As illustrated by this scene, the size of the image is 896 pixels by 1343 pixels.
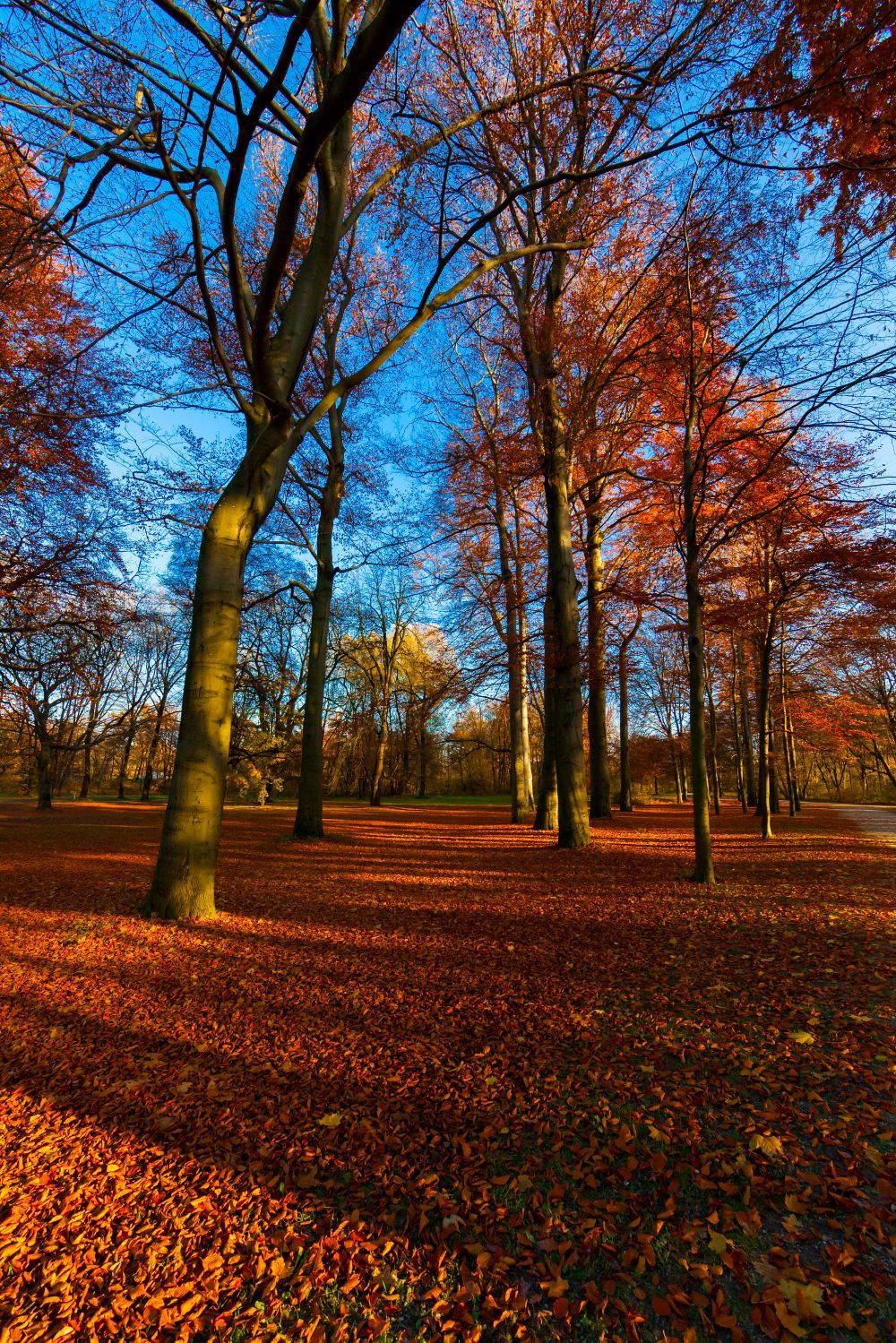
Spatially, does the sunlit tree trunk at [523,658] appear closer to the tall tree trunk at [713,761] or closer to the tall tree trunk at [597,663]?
the tall tree trunk at [597,663]

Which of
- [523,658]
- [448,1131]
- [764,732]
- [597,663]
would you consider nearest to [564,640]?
[523,658]

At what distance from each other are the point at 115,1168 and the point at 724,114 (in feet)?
23.8

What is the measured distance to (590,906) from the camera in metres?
5.79

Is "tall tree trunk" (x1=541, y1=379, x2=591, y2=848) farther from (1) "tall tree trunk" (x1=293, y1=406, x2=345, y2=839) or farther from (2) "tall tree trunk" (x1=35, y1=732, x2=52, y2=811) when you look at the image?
(2) "tall tree trunk" (x1=35, y1=732, x2=52, y2=811)

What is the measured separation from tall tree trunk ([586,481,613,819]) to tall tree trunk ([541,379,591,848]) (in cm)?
287

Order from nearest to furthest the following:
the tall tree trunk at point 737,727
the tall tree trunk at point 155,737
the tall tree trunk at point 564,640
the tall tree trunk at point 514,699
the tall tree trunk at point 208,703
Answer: the tall tree trunk at point 208,703
the tall tree trunk at point 564,640
the tall tree trunk at point 514,699
the tall tree trunk at point 737,727
the tall tree trunk at point 155,737

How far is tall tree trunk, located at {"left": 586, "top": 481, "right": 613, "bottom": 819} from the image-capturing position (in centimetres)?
1354

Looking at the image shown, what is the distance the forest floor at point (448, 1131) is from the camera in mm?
1644

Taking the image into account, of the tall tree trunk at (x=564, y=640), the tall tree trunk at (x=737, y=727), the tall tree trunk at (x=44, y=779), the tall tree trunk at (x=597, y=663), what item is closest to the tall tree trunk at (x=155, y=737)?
the tall tree trunk at (x=44, y=779)

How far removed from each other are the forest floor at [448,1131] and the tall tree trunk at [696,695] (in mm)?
1766

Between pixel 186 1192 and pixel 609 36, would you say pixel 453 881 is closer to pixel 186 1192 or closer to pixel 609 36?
pixel 186 1192

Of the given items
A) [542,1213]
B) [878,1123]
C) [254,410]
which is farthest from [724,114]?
[542,1213]

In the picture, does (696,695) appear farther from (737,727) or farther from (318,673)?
(737,727)

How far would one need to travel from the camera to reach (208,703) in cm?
546
